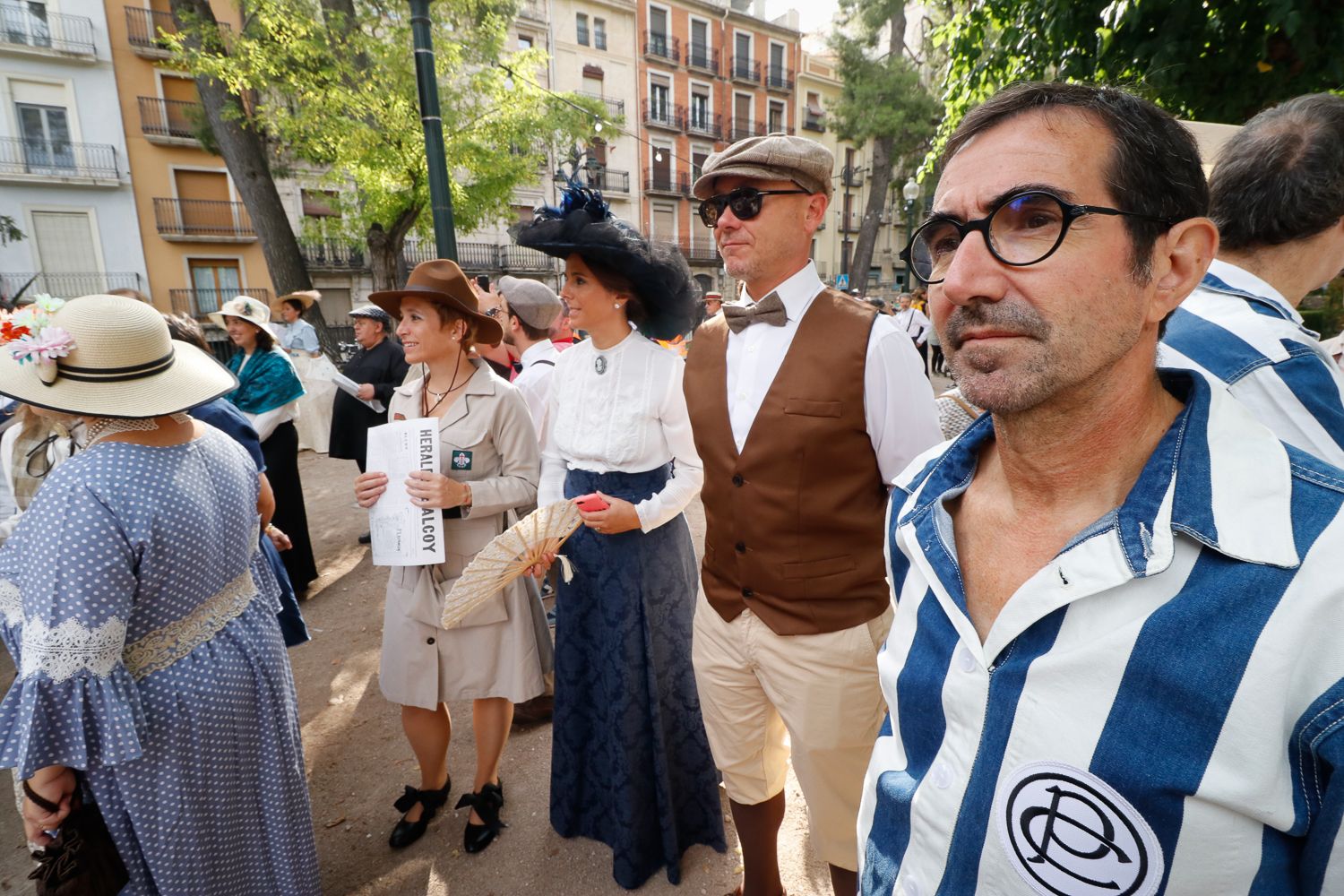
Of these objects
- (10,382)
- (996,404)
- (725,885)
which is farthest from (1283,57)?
(10,382)

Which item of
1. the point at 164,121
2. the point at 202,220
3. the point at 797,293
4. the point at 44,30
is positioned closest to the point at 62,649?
the point at 797,293

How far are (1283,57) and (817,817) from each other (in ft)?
12.8

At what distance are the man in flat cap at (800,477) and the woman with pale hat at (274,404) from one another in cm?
386

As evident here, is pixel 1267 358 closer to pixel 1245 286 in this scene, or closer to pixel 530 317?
pixel 1245 286

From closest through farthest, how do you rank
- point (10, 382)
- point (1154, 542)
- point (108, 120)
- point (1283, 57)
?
point (1154, 542)
point (10, 382)
point (1283, 57)
point (108, 120)

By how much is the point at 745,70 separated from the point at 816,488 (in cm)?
3770

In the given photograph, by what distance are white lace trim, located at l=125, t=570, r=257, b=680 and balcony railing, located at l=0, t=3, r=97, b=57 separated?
2602 centimetres

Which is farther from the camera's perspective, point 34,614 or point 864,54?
point 864,54

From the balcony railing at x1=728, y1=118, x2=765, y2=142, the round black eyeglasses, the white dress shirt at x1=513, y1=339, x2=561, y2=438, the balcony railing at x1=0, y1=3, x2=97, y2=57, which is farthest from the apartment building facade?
the round black eyeglasses

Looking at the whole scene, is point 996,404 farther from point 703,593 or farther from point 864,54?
point 864,54

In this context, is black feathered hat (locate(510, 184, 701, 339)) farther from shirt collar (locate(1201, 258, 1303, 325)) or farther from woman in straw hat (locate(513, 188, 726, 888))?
shirt collar (locate(1201, 258, 1303, 325))

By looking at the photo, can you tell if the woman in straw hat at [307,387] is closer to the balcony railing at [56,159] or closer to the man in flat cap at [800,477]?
the man in flat cap at [800,477]

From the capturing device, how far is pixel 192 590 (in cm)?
184

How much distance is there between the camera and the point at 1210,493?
0.82 metres
